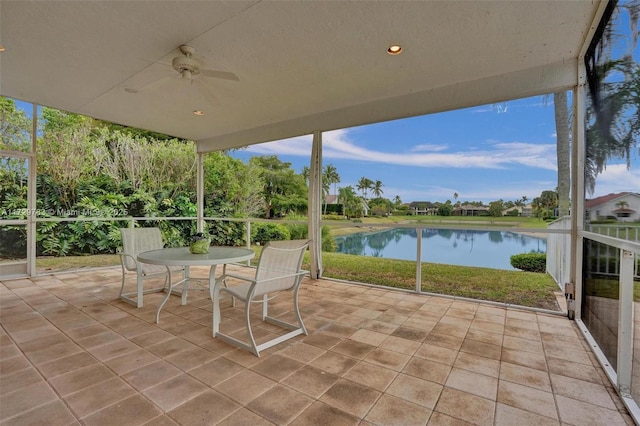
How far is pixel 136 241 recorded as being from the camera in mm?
3783

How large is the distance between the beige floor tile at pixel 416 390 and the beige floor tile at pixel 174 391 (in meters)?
1.18

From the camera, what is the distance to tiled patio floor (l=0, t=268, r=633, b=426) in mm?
1602

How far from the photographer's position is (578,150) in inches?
118

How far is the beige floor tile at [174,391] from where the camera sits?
5.50 feet

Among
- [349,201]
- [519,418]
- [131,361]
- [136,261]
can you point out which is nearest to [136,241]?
[136,261]

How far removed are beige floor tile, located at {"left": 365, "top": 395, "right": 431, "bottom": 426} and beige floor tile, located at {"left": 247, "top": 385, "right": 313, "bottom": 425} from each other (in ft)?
1.22

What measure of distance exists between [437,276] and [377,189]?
1.67 m

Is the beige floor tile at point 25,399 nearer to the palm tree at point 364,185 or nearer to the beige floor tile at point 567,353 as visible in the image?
the beige floor tile at point 567,353

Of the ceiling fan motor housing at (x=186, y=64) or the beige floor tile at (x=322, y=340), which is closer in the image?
the beige floor tile at (x=322, y=340)

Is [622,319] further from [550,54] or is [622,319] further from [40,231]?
[40,231]

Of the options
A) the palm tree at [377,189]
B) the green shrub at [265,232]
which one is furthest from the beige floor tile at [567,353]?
the green shrub at [265,232]

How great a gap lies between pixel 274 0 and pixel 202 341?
2.75 metres

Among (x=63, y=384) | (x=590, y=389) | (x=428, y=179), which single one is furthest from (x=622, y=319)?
(x=63, y=384)

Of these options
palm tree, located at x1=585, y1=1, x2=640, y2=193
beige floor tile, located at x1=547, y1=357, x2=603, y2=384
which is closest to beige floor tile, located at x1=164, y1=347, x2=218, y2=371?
beige floor tile, located at x1=547, y1=357, x2=603, y2=384
